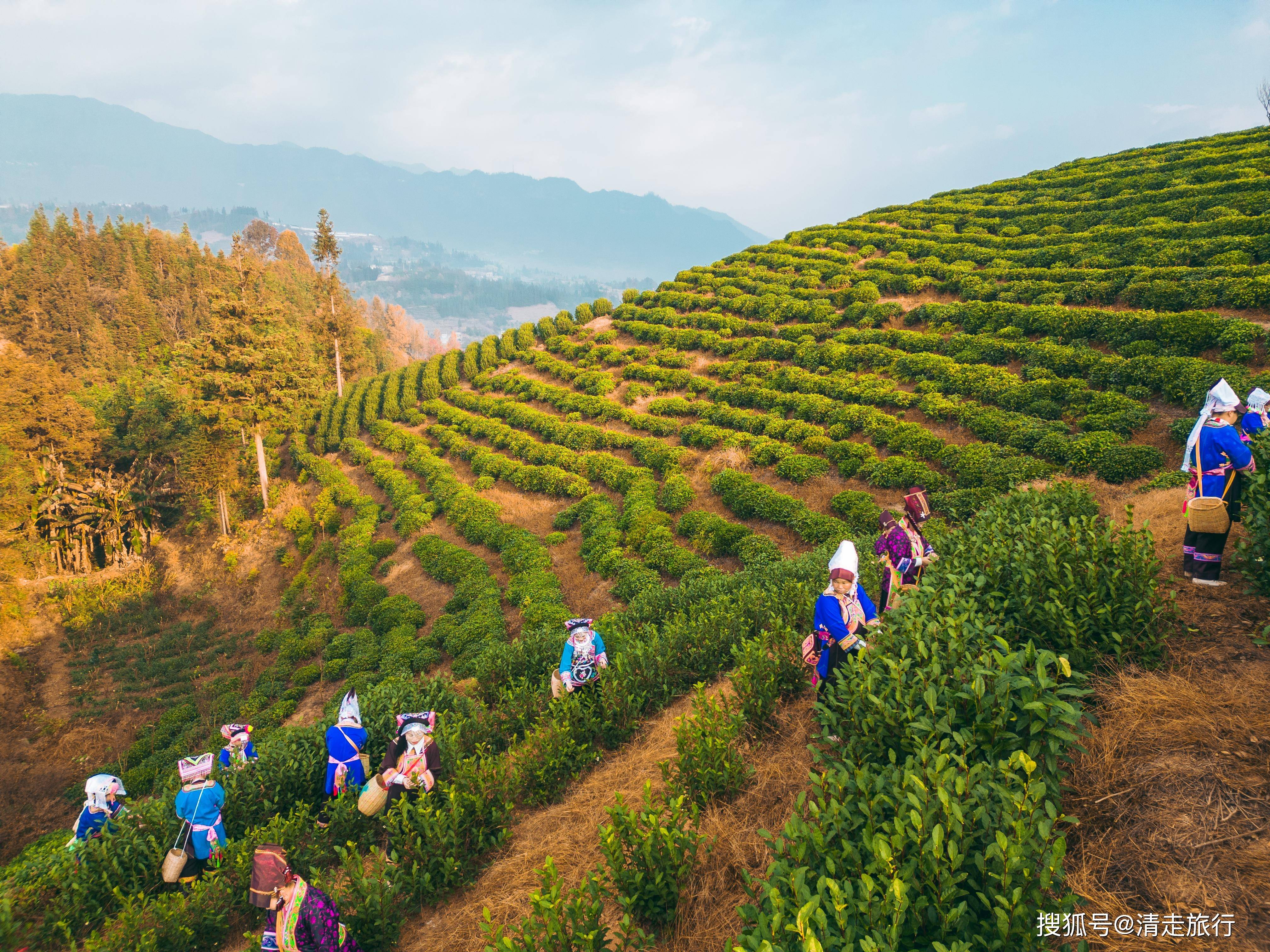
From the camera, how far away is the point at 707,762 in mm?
5117

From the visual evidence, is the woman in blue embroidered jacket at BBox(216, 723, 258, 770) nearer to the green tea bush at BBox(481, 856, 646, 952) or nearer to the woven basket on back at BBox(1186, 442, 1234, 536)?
the green tea bush at BBox(481, 856, 646, 952)

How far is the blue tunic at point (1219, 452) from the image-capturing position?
5.68m

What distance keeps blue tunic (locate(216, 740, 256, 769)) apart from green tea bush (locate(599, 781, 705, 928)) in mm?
6269

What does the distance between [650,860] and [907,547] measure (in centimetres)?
392

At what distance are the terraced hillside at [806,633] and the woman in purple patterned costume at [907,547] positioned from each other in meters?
0.24

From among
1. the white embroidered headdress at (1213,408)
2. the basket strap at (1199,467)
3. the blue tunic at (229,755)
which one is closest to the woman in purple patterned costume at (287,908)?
the blue tunic at (229,755)

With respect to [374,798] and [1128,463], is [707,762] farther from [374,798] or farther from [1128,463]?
[1128,463]

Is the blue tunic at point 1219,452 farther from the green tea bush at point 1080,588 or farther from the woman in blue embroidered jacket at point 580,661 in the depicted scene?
the woman in blue embroidered jacket at point 580,661

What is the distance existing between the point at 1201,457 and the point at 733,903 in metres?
6.15

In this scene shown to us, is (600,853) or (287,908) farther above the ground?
(287,908)

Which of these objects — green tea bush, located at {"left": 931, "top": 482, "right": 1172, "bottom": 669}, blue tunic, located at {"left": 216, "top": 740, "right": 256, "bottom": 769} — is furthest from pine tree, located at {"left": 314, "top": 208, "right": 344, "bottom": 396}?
green tea bush, located at {"left": 931, "top": 482, "right": 1172, "bottom": 669}

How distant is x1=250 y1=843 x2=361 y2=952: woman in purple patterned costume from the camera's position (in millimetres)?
4449

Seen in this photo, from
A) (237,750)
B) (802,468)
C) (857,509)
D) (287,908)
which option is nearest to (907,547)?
(287,908)

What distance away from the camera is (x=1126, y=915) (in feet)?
9.32
